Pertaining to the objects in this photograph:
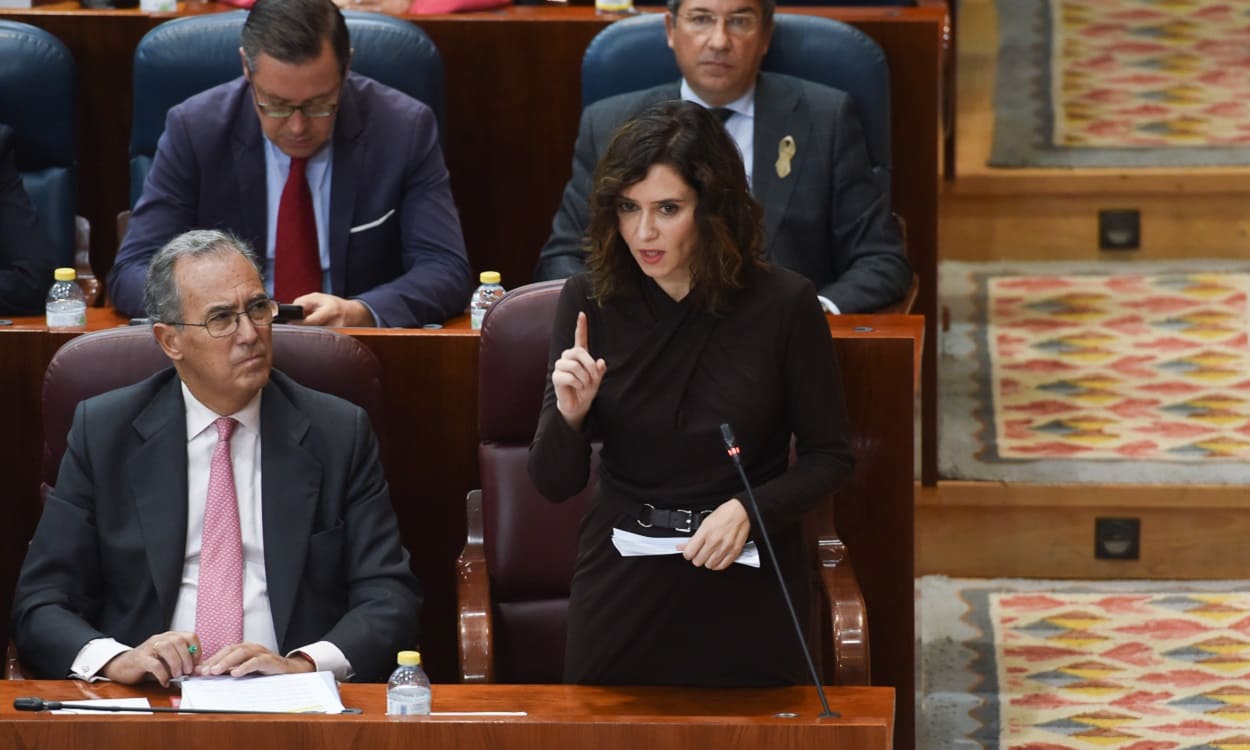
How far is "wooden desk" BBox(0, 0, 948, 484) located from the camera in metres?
2.71

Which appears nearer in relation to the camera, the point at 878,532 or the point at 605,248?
the point at 605,248

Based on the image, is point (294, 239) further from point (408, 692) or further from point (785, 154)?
point (408, 692)

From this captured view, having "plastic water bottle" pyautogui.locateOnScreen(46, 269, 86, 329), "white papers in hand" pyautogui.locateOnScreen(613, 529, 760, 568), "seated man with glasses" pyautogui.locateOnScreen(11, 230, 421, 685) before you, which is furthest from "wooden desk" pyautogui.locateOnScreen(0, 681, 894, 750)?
"plastic water bottle" pyautogui.locateOnScreen(46, 269, 86, 329)

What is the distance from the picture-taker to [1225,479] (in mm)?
2695

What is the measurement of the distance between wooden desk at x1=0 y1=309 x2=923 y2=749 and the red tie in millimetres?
383

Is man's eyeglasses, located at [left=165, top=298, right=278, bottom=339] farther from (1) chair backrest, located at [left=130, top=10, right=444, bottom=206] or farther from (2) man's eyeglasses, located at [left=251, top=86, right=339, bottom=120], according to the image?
(1) chair backrest, located at [left=130, top=10, right=444, bottom=206]

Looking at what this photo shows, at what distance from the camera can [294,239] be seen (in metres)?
2.41

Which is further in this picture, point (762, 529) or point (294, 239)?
point (294, 239)

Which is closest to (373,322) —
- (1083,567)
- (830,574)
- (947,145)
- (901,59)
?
(830,574)

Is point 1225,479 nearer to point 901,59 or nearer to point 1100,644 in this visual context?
point 1100,644

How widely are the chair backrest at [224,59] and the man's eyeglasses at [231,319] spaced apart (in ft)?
2.56

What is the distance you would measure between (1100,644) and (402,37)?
1.17 m

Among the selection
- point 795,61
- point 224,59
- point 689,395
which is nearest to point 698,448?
point 689,395

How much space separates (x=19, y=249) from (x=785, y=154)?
3.06ft
